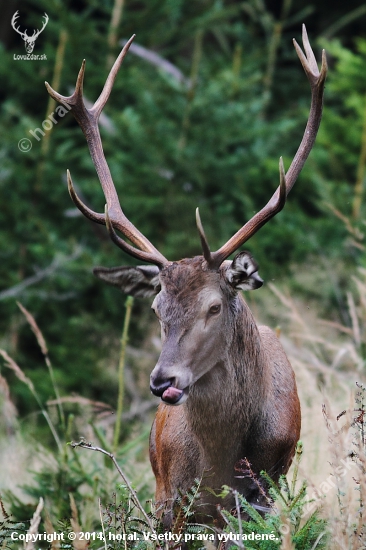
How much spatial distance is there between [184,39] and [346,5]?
22.1ft

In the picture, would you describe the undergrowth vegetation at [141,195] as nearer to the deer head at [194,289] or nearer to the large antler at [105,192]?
the large antler at [105,192]

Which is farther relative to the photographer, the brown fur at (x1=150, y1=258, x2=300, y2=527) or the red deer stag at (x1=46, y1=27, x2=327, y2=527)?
the brown fur at (x1=150, y1=258, x2=300, y2=527)

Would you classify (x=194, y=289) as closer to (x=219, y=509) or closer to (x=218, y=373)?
(x=218, y=373)

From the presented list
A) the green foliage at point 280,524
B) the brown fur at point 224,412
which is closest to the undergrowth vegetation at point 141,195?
the brown fur at point 224,412

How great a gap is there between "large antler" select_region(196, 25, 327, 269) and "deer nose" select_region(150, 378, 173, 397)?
0.67m

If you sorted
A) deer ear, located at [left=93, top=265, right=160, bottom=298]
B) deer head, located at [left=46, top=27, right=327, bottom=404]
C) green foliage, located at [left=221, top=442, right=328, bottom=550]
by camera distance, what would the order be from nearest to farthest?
green foliage, located at [left=221, top=442, right=328, bottom=550] < deer head, located at [left=46, top=27, right=327, bottom=404] < deer ear, located at [left=93, top=265, right=160, bottom=298]

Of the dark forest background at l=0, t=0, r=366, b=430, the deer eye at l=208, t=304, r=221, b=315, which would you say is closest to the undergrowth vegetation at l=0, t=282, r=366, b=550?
the deer eye at l=208, t=304, r=221, b=315

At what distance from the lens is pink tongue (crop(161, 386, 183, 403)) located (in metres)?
3.76

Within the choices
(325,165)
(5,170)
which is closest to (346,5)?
(325,165)

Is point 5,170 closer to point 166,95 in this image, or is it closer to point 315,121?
point 166,95

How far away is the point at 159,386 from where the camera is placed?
377 centimetres

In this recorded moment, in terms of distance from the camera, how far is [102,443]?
568 cm

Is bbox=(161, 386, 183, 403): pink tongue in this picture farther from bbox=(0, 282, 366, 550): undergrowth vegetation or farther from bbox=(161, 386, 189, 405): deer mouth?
bbox=(0, 282, 366, 550): undergrowth vegetation

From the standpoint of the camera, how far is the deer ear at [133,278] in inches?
179
